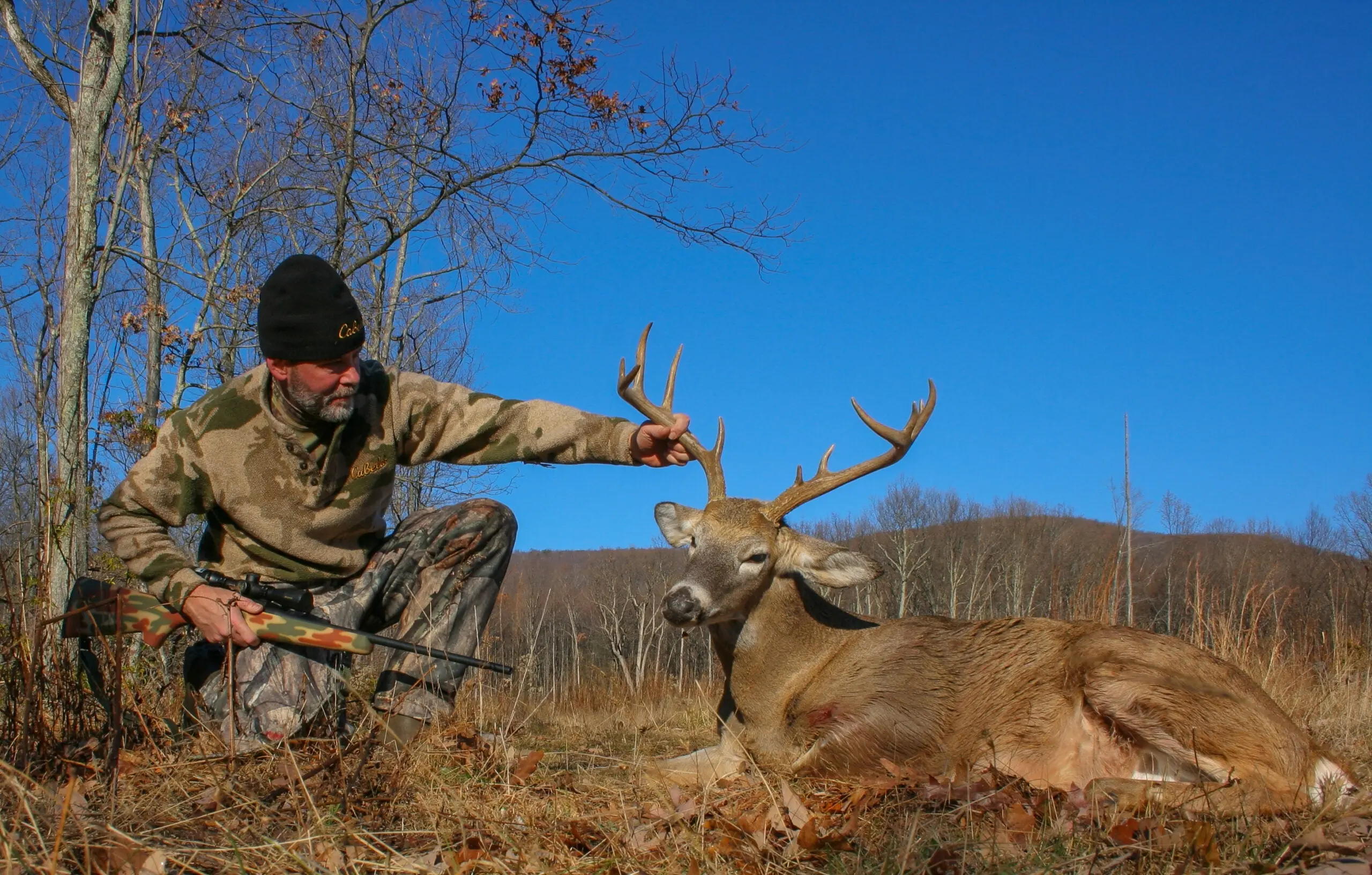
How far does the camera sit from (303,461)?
16.9 ft

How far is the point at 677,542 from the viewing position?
227 inches

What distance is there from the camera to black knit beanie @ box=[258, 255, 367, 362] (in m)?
4.81

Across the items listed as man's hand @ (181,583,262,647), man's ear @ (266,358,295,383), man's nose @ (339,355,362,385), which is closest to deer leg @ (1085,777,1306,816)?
man's hand @ (181,583,262,647)

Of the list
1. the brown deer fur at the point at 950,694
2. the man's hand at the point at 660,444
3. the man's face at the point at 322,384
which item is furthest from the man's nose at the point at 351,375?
the brown deer fur at the point at 950,694

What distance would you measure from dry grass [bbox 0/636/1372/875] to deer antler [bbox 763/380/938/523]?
1485 mm

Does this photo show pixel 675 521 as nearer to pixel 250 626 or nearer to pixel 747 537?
pixel 747 537

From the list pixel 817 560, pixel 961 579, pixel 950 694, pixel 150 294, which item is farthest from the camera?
pixel 961 579

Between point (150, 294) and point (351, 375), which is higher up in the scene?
point (150, 294)

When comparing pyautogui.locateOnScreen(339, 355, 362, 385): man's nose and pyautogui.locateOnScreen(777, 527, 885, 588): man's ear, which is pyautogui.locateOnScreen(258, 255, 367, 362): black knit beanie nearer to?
pyautogui.locateOnScreen(339, 355, 362, 385): man's nose

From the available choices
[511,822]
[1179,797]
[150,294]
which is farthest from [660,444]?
[150,294]

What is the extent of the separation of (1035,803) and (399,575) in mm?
3164

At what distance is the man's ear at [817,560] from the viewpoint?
213 inches

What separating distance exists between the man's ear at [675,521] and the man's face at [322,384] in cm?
171

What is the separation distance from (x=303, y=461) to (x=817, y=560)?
2.60m
